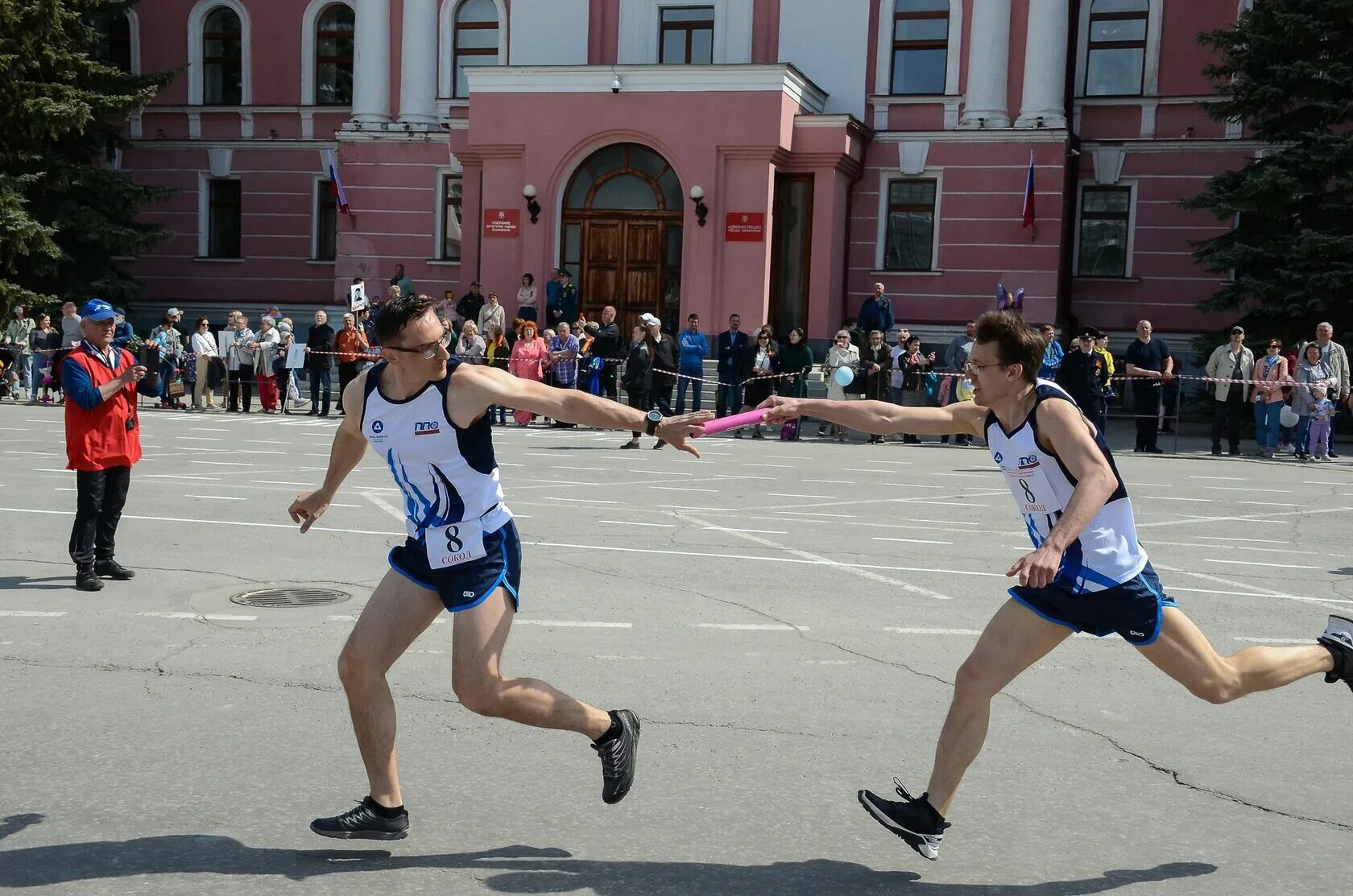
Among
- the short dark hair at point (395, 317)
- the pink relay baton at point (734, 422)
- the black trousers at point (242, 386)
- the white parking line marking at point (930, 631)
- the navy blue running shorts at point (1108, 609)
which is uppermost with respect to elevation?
the short dark hair at point (395, 317)

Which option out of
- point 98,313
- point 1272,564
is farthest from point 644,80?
point 98,313

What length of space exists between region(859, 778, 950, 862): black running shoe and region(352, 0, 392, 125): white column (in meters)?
30.5

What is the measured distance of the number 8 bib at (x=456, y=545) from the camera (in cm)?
488

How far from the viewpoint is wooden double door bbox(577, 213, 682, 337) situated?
1155 inches

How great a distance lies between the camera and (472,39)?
33.3 m

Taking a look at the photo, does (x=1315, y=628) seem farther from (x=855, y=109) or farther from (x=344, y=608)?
(x=855, y=109)

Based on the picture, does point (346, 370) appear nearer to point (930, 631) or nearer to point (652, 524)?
point (652, 524)

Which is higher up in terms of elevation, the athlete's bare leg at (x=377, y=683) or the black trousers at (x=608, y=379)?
the athlete's bare leg at (x=377, y=683)

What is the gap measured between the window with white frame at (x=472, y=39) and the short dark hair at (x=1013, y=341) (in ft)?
97.9

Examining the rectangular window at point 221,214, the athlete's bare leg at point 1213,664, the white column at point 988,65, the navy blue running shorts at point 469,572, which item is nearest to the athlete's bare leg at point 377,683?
the navy blue running shorts at point 469,572

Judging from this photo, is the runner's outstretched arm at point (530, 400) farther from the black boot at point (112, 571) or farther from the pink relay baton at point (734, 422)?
the black boot at point (112, 571)

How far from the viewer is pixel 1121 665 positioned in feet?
24.5

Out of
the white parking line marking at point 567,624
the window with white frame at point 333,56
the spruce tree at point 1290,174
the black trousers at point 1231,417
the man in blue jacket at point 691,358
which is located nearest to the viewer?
the white parking line marking at point 567,624

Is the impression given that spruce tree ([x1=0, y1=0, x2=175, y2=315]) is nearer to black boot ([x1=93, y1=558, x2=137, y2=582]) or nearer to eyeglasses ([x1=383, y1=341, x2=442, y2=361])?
black boot ([x1=93, y1=558, x2=137, y2=582])
